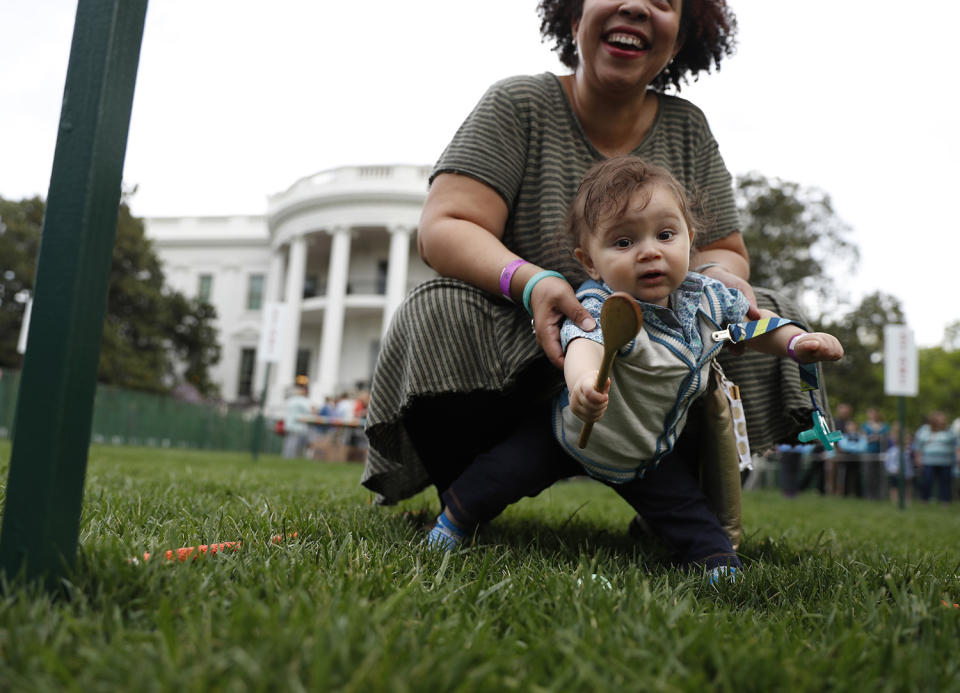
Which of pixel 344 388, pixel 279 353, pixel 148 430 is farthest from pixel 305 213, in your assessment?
pixel 279 353

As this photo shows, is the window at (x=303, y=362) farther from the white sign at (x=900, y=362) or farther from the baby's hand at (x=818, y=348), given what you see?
the baby's hand at (x=818, y=348)

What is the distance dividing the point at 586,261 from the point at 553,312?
0.77 feet

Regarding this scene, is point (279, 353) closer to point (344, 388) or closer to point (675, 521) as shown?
point (675, 521)

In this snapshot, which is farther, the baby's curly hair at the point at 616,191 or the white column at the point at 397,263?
the white column at the point at 397,263

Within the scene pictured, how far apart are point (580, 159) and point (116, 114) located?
136 centimetres

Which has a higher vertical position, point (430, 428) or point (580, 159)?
point (580, 159)

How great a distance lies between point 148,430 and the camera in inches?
612

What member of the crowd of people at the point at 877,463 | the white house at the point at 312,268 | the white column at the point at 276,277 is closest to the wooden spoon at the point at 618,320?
the crowd of people at the point at 877,463

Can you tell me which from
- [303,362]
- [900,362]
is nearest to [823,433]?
[900,362]

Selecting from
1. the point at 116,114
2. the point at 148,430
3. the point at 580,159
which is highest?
the point at 580,159

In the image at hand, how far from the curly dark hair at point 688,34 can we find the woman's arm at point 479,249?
0.71m

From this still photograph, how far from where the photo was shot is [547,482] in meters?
1.89

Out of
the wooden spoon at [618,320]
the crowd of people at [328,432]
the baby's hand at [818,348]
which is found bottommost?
the crowd of people at [328,432]

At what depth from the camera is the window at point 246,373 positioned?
32.8m
